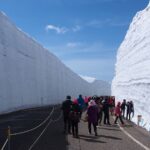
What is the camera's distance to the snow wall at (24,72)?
33750 mm

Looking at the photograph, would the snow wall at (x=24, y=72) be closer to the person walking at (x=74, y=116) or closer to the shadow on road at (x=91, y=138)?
the person walking at (x=74, y=116)

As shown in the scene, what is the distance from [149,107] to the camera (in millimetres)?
21516

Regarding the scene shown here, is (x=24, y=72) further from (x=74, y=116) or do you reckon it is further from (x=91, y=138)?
(x=91, y=138)

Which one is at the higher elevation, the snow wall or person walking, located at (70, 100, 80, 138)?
the snow wall

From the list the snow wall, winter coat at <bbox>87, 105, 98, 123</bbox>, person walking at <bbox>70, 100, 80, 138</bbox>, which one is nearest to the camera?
person walking at <bbox>70, 100, 80, 138</bbox>

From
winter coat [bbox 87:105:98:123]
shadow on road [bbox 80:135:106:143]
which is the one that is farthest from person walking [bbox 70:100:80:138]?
winter coat [bbox 87:105:98:123]

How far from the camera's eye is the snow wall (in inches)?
1329

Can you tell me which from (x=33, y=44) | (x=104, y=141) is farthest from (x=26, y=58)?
(x=104, y=141)

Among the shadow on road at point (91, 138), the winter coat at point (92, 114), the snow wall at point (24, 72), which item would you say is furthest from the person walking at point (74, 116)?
the snow wall at point (24, 72)

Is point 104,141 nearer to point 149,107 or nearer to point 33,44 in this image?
point 149,107

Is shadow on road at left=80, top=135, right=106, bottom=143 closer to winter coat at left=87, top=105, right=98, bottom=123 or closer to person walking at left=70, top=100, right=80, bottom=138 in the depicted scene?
person walking at left=70, top=100, right=80, bottom=138

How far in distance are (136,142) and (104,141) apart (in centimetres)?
106

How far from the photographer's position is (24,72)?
41.8 m

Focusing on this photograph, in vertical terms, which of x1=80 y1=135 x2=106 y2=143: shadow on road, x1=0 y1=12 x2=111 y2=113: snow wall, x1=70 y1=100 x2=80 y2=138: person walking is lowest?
x1=80 y1=135 x2=106 y2=143: shadow on road
